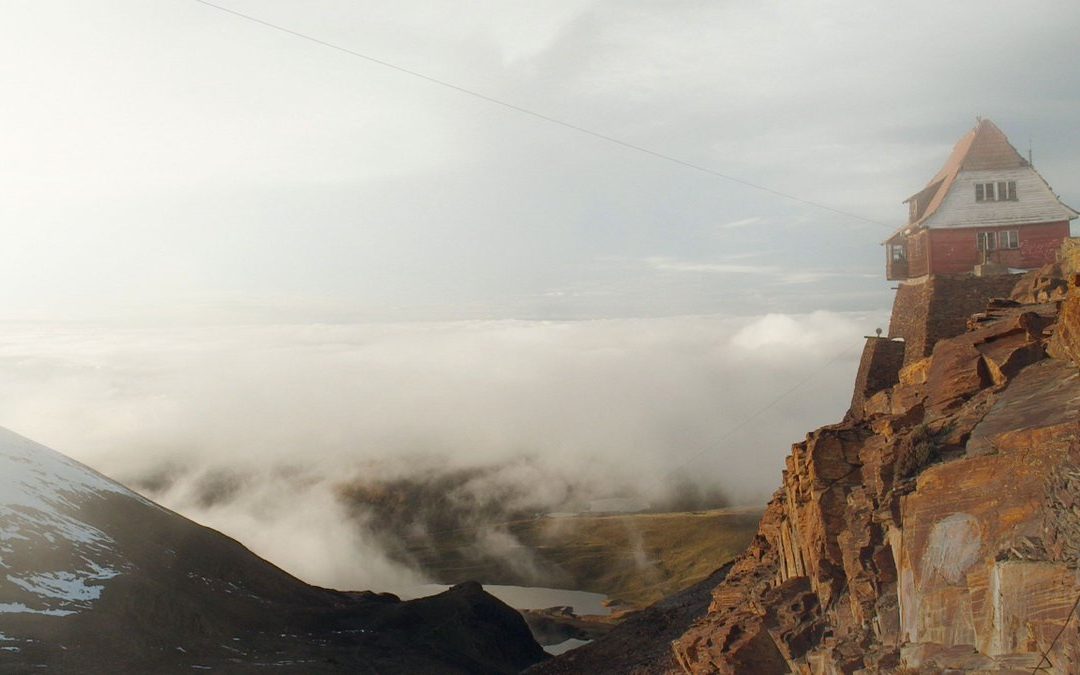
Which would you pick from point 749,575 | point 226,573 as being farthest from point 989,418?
point 226,573

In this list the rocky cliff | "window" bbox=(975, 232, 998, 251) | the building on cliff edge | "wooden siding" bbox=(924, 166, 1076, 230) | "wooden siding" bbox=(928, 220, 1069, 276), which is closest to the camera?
the rocky cliff

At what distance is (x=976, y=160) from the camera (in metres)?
48.8

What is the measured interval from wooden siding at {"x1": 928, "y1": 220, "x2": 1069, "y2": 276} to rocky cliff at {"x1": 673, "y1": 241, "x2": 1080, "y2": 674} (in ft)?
25.9

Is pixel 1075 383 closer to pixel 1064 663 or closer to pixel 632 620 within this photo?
pixel 1064 663

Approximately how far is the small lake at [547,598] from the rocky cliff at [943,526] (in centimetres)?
11689

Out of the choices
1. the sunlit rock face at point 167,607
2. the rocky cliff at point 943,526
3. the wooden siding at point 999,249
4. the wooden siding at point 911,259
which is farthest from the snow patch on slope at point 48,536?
the wooden siding at point 999,249

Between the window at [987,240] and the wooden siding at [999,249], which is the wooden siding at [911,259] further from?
the window at [987,240]

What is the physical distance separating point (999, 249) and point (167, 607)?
73.6m

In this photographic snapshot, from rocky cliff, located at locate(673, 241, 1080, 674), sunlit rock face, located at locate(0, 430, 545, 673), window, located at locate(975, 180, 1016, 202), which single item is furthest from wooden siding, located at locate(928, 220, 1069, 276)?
sunlit rock face, located at locate(0, 430, 545, 673)

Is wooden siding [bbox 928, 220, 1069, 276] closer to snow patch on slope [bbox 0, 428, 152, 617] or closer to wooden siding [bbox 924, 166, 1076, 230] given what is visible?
wooden siding [bbox 924, 166, 1076, 230]

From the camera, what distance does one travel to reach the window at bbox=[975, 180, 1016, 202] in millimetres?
47438

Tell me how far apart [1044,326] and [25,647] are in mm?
70444

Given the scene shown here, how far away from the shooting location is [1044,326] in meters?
29.9

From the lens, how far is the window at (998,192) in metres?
47.4
